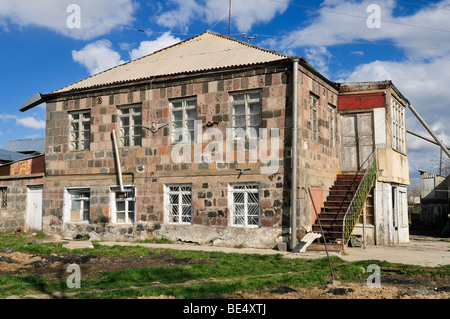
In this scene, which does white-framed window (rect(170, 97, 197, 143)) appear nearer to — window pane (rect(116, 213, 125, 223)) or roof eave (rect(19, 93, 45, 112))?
window pane (rect(116, 213, 125, 223))

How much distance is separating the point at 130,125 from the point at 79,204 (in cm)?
396

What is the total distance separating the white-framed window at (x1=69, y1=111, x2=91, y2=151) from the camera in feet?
61.9

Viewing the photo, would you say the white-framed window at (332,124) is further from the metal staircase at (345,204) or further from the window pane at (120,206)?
the window pane at (120,206)

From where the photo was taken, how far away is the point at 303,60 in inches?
583

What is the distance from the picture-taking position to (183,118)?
661 inches

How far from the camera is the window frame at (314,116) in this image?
16078 mm

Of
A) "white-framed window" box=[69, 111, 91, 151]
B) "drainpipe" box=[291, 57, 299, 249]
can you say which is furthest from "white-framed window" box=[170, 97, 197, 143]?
"white-framed window" box=[69, 111, 91, 151]

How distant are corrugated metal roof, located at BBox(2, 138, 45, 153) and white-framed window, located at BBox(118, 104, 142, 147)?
27.9 meters

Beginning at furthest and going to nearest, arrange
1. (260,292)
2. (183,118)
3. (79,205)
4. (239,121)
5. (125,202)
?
(79,205)
(125,202)
(183,118)
(239,121)
(260,292)

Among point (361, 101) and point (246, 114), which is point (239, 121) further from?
point (361, 101)

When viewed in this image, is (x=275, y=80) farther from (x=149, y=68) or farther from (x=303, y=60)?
(x=149, y=68)

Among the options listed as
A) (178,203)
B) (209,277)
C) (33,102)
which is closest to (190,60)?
(178,203)

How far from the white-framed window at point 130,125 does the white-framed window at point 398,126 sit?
9.80 metres
